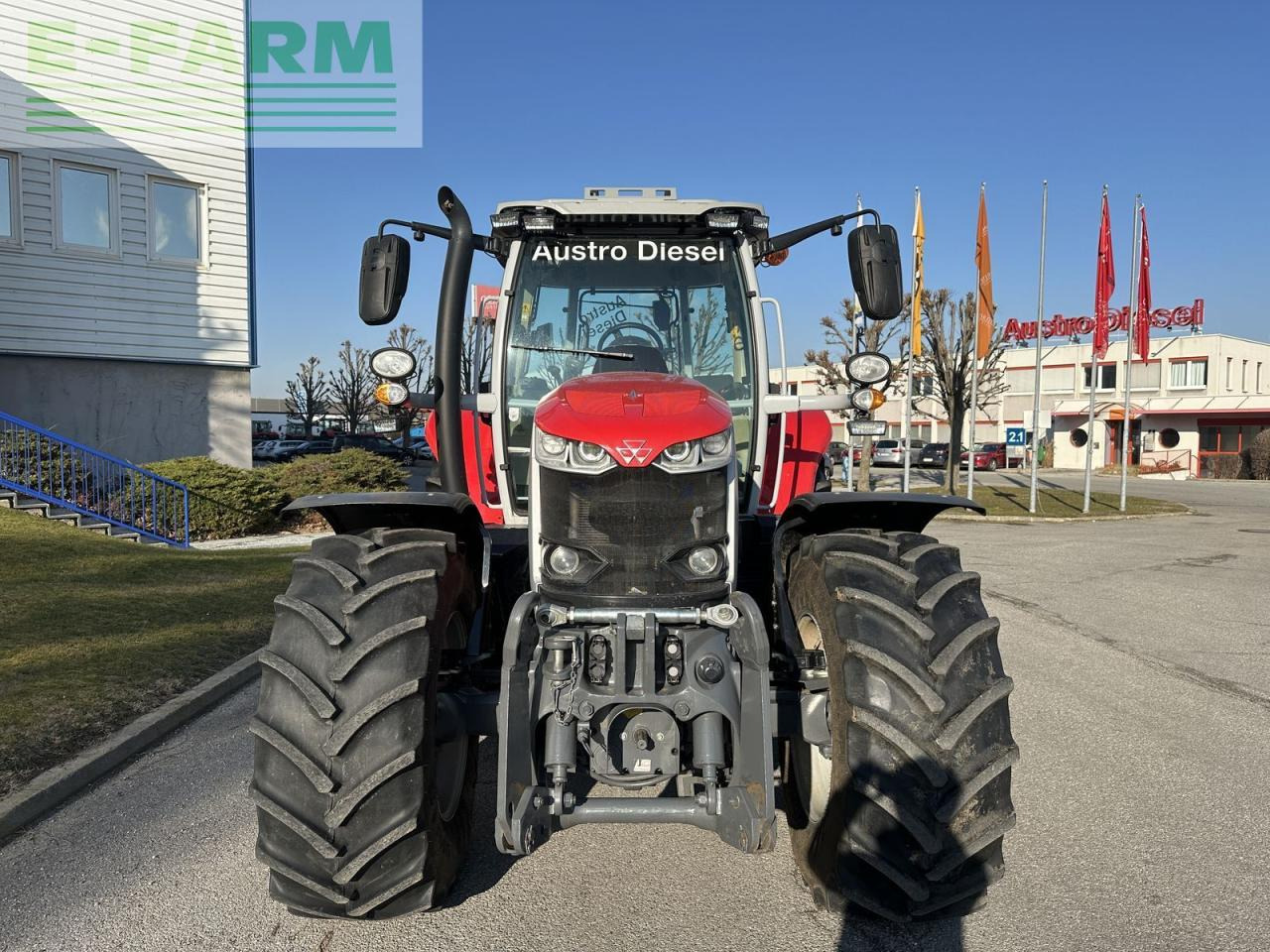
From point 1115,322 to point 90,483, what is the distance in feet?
184

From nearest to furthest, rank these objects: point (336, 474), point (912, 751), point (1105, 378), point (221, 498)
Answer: point (912, 751) < point (221, 498) < point (336, 474) < point (1105, 378)

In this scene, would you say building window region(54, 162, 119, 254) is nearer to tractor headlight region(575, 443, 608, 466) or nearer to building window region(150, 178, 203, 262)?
building window region(150, 178, 203, 262)

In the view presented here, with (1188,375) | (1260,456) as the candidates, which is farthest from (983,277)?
(1188,375)

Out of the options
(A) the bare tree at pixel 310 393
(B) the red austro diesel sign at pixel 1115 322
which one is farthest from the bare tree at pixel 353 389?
(B) the red austro diesel sign at pixel 1115 322

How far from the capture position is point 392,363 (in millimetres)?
4266

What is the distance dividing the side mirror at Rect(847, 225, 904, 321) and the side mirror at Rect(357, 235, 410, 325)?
193cm

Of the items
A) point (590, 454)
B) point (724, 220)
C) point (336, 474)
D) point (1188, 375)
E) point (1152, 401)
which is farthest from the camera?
point (1188, 375)

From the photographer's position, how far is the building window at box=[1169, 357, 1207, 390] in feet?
179

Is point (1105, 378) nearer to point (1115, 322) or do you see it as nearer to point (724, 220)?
point (1115, 322)

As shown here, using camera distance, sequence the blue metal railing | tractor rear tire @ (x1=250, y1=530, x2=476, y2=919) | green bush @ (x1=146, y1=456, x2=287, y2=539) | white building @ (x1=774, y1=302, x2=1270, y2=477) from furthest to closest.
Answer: white building @ (x1=774, y1=302, x2=1270, y2=477) < green bush @ (x1=146, y1=456, x2=287, y2=539) < the blue metal railing < tractor rear tire @ (x1=250, y1=530, x2=476, y2=919)

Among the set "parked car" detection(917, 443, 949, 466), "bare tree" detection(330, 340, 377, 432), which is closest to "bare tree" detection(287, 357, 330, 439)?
"bare tree" detection(330, 340, 377, 432)

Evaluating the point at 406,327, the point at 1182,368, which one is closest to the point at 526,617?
the point at 406,327

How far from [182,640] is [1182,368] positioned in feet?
197

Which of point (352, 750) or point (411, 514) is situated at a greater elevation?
point (411, 514)
